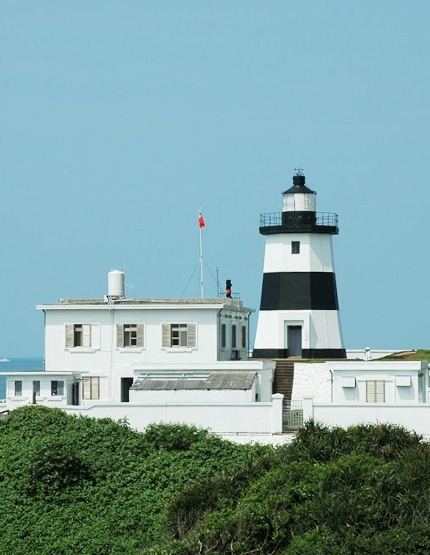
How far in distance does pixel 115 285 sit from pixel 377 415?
47.3 ft

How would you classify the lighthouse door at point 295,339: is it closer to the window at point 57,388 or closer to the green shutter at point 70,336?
the green shutter at point 70,336

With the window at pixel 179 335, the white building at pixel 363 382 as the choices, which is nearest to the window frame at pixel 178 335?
the window at pixel 179 335

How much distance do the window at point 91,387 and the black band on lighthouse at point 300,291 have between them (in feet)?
24.7

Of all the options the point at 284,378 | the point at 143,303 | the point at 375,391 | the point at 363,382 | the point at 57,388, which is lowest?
the point at 375,391

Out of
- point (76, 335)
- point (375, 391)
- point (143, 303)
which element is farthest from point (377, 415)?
point (76, 335)

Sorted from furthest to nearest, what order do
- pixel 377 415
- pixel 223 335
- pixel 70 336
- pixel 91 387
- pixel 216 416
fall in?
pixel 223 335
pixel 70 336
pixel 91 387
pixel 216 416
pixel 377 415

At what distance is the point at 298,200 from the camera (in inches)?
1943

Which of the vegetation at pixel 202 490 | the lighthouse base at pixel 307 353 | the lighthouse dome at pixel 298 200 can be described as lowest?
the vegetation at pixel 202 490

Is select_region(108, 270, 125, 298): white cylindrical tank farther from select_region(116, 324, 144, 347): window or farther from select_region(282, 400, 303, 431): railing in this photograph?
select_region(282, 400, 303, 431): railing

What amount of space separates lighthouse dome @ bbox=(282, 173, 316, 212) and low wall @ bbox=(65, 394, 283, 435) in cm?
1412

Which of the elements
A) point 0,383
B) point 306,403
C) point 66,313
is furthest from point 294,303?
point 0,383

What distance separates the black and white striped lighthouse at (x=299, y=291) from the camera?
48.8 metres

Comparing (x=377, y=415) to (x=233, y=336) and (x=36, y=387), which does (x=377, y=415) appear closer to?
(x=233, y=336)

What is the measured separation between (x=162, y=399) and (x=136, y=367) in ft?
9.02
